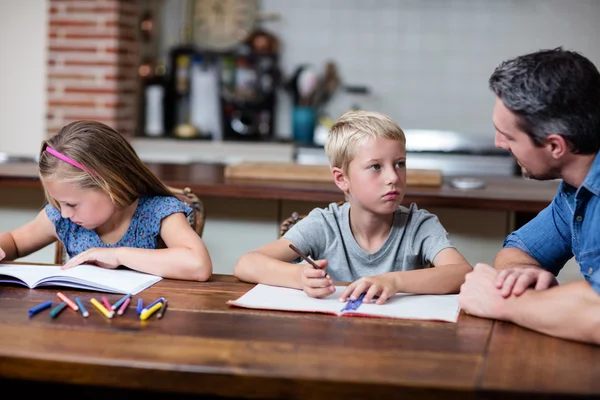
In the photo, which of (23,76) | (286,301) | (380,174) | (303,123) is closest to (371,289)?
(286,301)

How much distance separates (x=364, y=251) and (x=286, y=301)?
1.45ft

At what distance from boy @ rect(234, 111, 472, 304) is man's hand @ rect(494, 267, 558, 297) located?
8.9 inches

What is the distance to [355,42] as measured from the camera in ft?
16.9

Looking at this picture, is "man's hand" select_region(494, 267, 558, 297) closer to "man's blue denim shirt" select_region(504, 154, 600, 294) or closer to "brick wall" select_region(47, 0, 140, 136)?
"man's blue denim shirt" select_region(504, 154, 600, 294)

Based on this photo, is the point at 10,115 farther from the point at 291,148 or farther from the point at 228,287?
the point at 228,287

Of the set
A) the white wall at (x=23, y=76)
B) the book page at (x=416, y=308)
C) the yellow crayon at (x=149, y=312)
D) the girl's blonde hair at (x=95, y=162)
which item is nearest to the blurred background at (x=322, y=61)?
the white wall at (x=23, y=76)

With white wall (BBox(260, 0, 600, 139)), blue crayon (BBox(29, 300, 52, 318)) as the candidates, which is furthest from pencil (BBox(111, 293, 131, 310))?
white wall (BBox(260, 0, 600, 139))

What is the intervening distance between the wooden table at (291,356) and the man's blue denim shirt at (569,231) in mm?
257

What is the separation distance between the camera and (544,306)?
136 cm

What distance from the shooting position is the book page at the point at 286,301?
58.6 inches

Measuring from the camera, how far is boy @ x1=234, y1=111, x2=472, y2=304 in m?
1.82

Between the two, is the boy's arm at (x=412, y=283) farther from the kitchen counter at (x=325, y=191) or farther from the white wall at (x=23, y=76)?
the white wall at (x=23, y=76)

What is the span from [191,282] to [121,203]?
34cm

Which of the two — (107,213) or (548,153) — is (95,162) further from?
(548,153)
